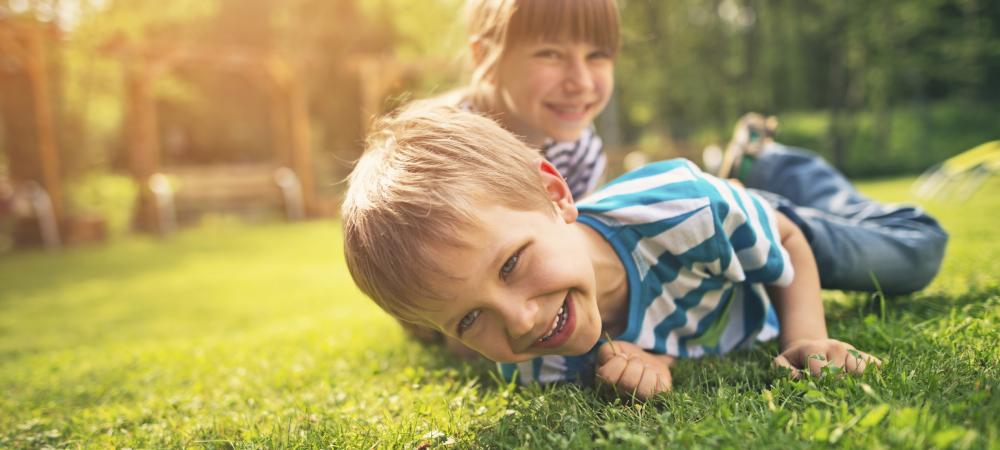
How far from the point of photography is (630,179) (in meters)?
2.43

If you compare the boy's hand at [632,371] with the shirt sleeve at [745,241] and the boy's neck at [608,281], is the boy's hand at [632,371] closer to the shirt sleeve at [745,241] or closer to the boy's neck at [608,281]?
the boy's neck at [608,281]

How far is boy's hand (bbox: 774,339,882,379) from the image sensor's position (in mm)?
1849

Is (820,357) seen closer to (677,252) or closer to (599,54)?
(677,252)

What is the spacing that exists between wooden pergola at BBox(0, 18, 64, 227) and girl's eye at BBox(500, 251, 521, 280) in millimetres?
12138

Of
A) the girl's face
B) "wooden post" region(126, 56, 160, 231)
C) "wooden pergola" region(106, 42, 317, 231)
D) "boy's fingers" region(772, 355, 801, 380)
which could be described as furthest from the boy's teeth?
"wooden post" region(126, 56, 160, 231)

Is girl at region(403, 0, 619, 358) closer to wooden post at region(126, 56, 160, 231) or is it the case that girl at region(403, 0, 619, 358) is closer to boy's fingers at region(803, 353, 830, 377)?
boy's fingers at region(803, 353, 830, 377)

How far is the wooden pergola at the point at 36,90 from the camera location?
11578 mm

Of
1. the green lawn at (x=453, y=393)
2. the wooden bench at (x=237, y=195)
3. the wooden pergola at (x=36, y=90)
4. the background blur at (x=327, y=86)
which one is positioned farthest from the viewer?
the wooden bench at (x=237, y=195)

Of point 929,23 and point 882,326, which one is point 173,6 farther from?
point 929,23

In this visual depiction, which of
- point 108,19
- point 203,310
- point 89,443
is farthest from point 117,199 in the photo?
point 89,443

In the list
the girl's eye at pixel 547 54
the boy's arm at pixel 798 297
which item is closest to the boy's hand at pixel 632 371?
the boy's arm at pixel 798 297

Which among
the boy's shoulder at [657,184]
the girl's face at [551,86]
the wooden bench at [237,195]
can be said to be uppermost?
the girl's face at [551,86]

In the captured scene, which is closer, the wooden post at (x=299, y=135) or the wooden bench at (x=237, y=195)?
the wooden bench at (x=237, y=195)

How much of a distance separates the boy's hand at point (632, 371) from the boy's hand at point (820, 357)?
33 cm
